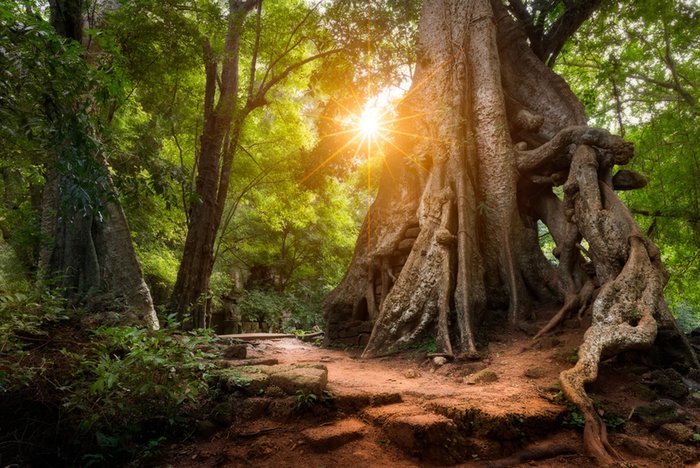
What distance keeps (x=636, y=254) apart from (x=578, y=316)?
98cm

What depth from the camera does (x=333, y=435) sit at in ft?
7.96

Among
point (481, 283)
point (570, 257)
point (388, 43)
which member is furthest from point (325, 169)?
point (570, 257)

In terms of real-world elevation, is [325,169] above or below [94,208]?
above

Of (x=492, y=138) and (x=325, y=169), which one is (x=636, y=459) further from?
(x=325, y=169)

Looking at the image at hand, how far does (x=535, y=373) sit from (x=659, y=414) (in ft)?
3.13

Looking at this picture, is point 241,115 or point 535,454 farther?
point 241,115

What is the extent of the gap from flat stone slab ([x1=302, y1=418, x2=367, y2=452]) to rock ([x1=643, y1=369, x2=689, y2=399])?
2602 millimetres

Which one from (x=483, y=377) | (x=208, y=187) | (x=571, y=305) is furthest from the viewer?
(x=208, y=187)

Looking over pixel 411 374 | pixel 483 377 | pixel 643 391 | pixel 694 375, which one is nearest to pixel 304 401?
pixel 411 374

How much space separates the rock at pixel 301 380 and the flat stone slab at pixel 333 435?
33 cm

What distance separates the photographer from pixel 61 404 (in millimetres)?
2498

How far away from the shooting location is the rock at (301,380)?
2.83 meters

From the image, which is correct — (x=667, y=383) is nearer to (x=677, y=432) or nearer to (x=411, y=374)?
(x=677, y=432)

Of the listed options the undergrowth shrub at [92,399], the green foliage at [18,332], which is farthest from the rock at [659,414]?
the green foliage at [18,332]
